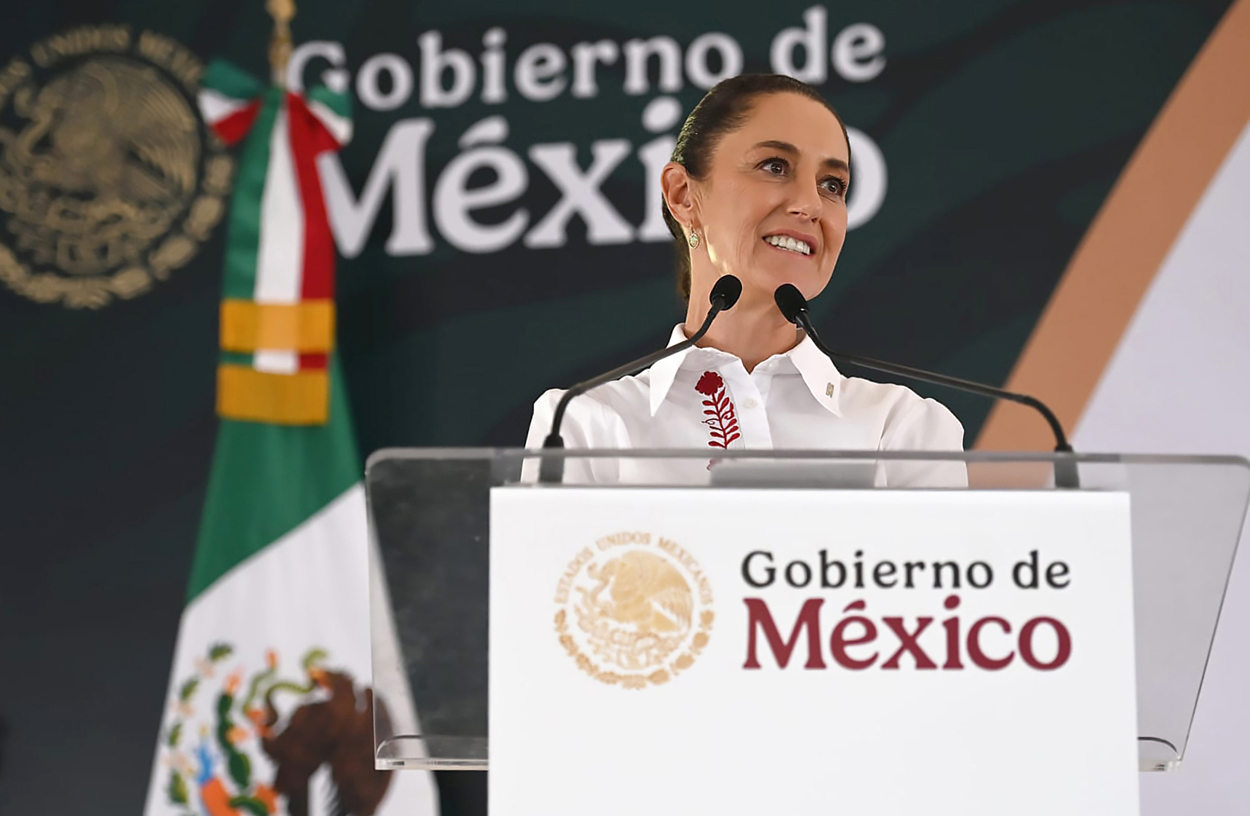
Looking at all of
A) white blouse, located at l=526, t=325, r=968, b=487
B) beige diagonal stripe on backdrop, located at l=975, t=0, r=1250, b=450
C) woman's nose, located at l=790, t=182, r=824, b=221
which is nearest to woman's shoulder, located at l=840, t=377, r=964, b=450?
white blouse, located at l=526, t=325, r=968, b=487

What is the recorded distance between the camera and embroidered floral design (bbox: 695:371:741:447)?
5.50 feet

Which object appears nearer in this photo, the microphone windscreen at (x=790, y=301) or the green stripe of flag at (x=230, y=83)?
the microphone windscreen at (x=790, y=301)

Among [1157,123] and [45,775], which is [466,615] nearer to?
[1157,123]

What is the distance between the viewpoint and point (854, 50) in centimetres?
337

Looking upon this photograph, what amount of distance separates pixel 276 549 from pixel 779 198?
202 centimetres

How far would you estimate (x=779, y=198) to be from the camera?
1701 millimetres

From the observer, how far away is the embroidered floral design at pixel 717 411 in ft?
5.50

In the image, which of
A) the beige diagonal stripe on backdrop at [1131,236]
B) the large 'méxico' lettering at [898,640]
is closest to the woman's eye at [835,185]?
the large 'méxico' lettering at [898,640]

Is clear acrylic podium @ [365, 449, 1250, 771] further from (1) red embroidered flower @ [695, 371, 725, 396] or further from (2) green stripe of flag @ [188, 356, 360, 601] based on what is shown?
(2) green stripe of flag @ [188, 356, 360, 601]

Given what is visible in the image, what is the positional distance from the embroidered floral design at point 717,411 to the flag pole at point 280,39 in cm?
214

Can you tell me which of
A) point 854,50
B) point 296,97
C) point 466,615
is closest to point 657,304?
point 854,50

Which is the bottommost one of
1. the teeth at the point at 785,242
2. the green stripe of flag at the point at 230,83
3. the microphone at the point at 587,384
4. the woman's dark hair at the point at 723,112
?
the microphone at the point at 587,384

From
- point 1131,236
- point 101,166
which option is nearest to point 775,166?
point 1131,236

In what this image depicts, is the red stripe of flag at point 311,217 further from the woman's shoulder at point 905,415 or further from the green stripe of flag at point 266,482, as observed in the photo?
the woman's shoulder at point 905,415
